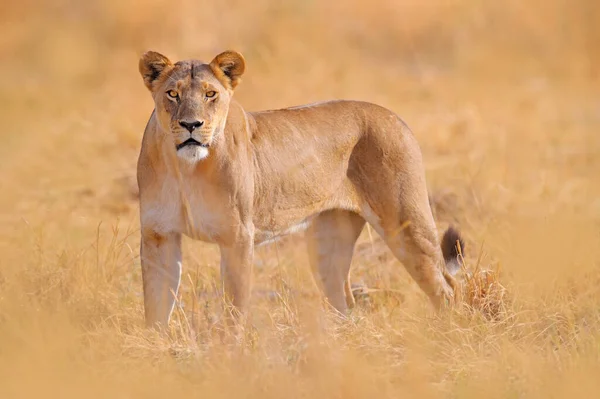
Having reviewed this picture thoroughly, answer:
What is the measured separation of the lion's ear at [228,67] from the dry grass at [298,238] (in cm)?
85

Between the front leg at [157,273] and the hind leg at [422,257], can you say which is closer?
the front leg at [157,273]

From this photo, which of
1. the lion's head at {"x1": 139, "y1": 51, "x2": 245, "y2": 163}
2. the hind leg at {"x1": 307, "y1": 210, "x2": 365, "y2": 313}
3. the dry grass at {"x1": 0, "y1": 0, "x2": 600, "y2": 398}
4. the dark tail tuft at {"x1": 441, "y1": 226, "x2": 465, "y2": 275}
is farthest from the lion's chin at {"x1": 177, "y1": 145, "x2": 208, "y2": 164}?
the dark tail tuft at {"x1": 441, "y1": 226, "x2": 465, "y2": 275}

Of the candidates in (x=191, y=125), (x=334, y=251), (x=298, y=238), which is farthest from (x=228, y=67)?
(x=298, y=238)

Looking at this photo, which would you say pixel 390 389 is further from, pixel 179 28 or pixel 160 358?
pixel 179 28

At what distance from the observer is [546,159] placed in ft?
29.4

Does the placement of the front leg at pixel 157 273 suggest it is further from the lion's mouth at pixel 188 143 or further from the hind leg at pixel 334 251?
the hind leg at pixel 334 251

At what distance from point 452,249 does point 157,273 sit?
151cm

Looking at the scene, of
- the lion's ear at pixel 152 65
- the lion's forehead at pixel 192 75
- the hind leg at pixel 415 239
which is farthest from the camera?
the hind leg at pixel 415 239

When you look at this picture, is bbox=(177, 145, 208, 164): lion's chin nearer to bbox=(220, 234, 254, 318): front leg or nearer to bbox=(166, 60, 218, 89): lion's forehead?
bbox=(166, 60, 218, 89): lion's forehead

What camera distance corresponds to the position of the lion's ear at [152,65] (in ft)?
15.5

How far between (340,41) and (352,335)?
Result: 8.87 meters

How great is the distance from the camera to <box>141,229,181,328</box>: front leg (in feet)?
15.5

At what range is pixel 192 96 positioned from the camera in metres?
4.53

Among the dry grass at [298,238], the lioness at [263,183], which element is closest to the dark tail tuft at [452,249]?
the lioness at [263,183]
